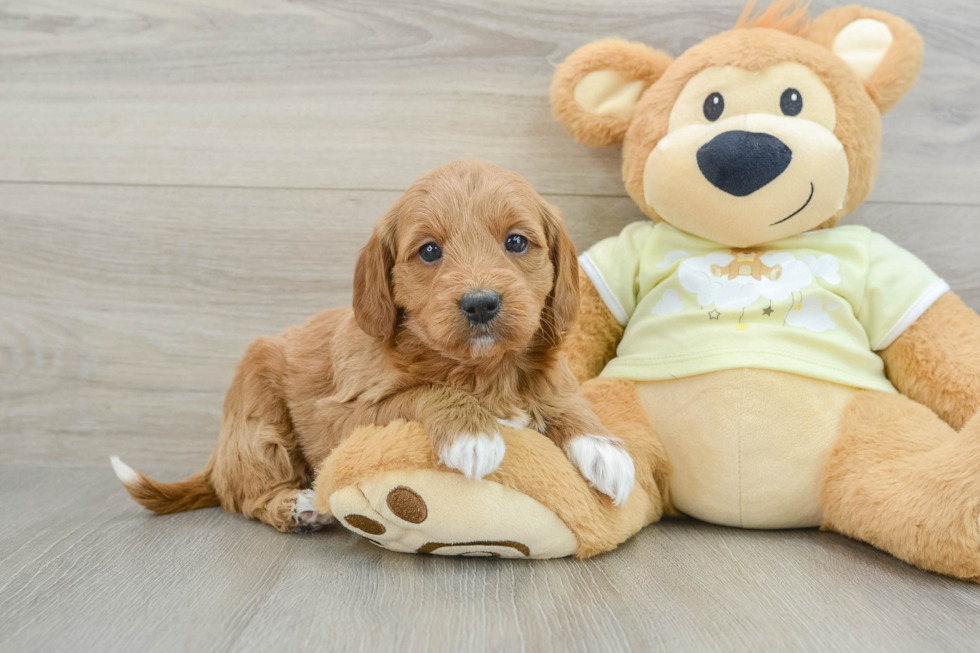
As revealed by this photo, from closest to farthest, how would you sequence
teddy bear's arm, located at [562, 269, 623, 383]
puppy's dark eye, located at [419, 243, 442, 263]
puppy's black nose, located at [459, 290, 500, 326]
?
Result: puppy's black nose, located at [459, 290, 500, 326] < puppy's dark eye, located at [419, 243, 442, 263] < teddy bear's arm, located at [562, 269, 623, 383]

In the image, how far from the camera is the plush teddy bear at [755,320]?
4.02 feet

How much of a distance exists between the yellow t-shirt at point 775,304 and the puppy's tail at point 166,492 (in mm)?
987

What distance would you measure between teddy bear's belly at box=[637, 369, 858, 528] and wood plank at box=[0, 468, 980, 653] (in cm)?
6

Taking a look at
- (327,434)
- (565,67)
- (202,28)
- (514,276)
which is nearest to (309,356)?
(327,434)

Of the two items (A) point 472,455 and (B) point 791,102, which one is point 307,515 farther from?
(B) point 791,102

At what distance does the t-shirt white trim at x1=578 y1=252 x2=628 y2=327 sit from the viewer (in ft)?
5.30

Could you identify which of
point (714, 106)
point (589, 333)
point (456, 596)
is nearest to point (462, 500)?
point (456, 596)

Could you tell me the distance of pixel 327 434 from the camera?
1.37 m

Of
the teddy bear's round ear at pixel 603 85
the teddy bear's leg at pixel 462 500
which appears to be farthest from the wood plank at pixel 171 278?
the teddy bear's leg at pixel 462 500

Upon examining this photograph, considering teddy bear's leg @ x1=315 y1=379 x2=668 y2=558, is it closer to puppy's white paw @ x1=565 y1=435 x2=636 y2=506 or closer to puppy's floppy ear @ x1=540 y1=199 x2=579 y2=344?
puppy's white paw @ x1=565 y1=435 x2=636 y2=506

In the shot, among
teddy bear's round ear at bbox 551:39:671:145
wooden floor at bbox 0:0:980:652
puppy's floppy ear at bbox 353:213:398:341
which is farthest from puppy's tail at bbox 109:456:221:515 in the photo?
teddy bear's round ear at bbox 551:39:671:145

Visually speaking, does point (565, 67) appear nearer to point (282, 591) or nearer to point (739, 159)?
point (739, 159)

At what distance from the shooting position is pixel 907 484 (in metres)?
1.22

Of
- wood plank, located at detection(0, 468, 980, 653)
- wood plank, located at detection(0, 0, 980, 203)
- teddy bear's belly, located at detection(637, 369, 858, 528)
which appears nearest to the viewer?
wood plank, located at detection(0, 468, 980, 653)
